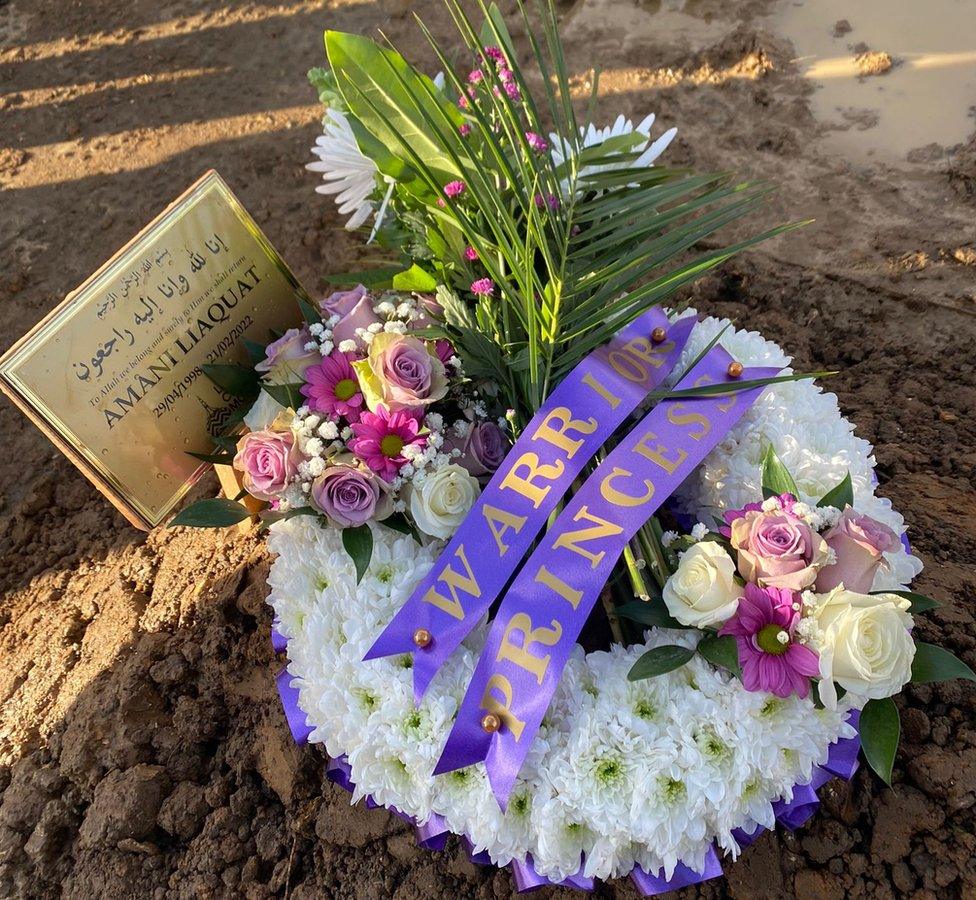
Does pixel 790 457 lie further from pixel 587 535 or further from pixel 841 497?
pixel 587 535

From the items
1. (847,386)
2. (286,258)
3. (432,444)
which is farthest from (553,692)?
(286,258)

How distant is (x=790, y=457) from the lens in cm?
141

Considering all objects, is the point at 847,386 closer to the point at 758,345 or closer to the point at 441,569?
the point at 758,345

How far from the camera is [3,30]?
3.71 metres

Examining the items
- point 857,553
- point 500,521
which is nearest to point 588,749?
point 500,521

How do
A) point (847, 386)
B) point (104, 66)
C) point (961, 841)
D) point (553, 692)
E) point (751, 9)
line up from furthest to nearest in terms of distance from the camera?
point (104, 66)
point (751, 9)
point (847, 386)
point (961, 841)
point (553, 692)

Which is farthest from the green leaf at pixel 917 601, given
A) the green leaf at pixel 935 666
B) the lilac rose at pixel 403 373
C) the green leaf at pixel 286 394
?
the green leaf at pixel 286 394

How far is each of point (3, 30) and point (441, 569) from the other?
388 centimetres

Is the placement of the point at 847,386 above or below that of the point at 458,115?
below

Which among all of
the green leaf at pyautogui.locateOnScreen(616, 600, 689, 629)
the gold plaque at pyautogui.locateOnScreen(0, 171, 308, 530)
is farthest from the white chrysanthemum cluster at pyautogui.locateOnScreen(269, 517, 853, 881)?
the gold plaque at pyautogui.locateOnScreen(0, 171, 308, 530)

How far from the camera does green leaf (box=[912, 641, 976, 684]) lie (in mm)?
1210

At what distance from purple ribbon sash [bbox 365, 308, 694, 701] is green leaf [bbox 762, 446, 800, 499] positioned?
0.81ft

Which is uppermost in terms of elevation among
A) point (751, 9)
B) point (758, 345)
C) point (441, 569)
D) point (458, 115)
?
point (458, 115)

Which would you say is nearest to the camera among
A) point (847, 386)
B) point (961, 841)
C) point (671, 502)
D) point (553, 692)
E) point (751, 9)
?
point (553, 692)
